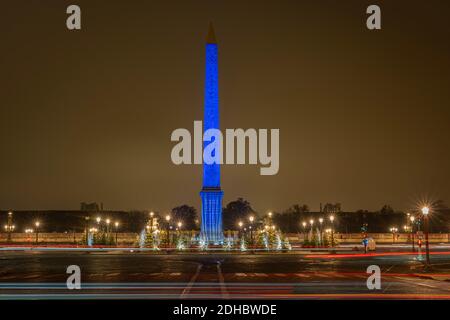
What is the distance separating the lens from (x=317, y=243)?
2820 inches

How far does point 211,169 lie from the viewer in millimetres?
78688

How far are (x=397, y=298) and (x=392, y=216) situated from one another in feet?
499

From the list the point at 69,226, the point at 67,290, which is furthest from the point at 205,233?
the point at 69,226

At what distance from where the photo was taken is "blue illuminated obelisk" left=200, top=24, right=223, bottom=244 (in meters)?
77.2

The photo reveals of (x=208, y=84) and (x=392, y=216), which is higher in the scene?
(x=208, y=84)

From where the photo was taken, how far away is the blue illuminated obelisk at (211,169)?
3039 inches

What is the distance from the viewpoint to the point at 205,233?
8450cm
